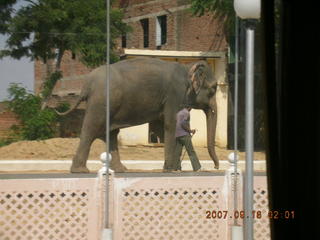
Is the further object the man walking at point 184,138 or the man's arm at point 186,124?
the man's arm at point 186,124

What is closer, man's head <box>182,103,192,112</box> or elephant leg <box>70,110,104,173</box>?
elephant leg <box>70,110,104,173</box>

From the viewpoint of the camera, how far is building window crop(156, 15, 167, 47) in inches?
376

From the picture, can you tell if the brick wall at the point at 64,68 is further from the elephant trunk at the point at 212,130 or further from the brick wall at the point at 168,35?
the elephant trunk at the point at 212,130

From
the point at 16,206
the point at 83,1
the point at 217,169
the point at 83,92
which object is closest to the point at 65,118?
the point at 83,92

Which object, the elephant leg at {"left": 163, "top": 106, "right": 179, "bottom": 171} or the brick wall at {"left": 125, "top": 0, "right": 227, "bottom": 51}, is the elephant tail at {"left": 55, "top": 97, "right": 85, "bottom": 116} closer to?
the brick wall at {"left": 125, "top": 0, "right": 227, "bottom": 51}

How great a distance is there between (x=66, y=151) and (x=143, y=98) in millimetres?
1568

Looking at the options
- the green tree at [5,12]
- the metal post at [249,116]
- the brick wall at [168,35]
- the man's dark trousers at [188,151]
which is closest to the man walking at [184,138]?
the man's dark trousers at [188,151]

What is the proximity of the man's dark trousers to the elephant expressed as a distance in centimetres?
9

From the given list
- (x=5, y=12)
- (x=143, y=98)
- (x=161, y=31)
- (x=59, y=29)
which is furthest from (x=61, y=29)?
(x=143, y=98)

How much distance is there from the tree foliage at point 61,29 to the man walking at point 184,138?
5.27ft

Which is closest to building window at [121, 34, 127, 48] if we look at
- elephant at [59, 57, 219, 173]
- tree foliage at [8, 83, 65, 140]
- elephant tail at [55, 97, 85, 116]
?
elephant at [59, 57, 219, 173]

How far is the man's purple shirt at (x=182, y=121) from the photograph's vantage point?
400 inches

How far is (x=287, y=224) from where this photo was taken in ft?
10.6

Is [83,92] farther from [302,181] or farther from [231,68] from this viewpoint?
[302,181]
